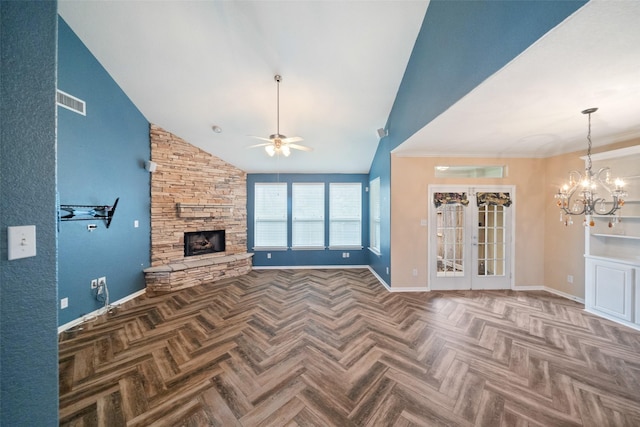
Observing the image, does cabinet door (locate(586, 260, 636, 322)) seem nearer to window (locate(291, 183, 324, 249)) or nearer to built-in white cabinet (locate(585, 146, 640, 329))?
built-in white cabinet (locate(585, 146, 640, 329))

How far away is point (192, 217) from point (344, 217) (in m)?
3.53

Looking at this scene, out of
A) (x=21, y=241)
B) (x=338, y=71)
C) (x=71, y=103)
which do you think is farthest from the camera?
(x=338, y=71)

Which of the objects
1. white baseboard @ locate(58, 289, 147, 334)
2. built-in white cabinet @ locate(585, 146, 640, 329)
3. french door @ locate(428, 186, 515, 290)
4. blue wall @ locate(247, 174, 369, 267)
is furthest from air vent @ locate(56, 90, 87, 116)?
built-in white cabinet @ locate(585, 146, 640, 329)

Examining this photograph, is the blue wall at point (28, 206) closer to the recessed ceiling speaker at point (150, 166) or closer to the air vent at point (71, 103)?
the air vent at point (71, 103)

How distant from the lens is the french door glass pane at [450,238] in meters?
4.08

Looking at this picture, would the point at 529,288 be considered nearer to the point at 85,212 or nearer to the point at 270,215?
the point at 270,215

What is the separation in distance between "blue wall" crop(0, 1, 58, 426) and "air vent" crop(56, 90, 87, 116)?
2.78m

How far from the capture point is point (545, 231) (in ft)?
13.3

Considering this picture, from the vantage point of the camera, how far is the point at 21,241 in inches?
33.0

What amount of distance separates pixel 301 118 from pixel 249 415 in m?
3.96

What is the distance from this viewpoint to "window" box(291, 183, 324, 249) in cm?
565

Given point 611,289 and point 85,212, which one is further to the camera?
point 611,289

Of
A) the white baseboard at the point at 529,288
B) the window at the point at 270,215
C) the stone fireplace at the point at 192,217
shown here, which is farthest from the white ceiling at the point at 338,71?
the white baseboard at the point at 529,288

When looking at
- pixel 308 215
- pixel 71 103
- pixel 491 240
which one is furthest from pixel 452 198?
pixel 71 103
